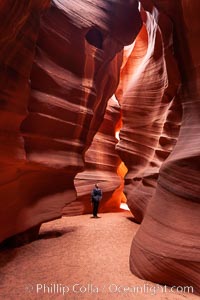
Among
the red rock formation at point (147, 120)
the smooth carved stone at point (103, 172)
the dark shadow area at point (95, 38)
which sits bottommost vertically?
the smooth carved stone at point (103, 172)

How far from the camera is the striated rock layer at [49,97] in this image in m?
4.55

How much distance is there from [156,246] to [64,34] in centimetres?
537

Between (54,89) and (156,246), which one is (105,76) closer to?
(54,89)

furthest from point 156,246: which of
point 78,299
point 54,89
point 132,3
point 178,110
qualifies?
point 132,3

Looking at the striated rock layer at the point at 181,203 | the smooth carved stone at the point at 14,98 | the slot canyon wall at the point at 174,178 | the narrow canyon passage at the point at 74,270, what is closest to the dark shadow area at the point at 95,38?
the slot canyon wall at the point at 174,178

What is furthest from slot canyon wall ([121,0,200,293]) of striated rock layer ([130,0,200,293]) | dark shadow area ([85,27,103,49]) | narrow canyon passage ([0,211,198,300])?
dark shadow area ([85,27,103,49])

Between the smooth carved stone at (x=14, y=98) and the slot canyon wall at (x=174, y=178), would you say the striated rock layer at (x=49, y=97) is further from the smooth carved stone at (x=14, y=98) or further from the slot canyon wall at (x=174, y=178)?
the slot canyon wall at (x=174, y=178)

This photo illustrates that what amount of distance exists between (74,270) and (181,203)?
6.39ft

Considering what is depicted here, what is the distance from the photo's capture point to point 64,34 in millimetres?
6707

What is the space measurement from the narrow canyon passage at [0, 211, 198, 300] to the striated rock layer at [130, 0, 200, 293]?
0.81 ft

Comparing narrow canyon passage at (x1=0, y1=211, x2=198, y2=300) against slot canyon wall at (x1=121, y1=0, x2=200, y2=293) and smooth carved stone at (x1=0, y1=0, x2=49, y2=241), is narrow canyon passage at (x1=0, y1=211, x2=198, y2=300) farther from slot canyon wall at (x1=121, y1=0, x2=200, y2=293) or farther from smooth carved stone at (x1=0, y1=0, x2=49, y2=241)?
smooth carved stone at (x1=0, y1=0, x2=49, y2=241)

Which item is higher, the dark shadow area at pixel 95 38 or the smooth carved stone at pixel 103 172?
the dark shadow area at pixel 95 38

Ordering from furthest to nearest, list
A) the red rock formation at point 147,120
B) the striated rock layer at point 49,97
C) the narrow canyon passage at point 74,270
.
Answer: the red rock formation at point 147,120 → the striated rock layer at point 49,97 → the narrow canyon passage at point 74,270

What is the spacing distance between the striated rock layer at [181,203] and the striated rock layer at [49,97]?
2519mm
